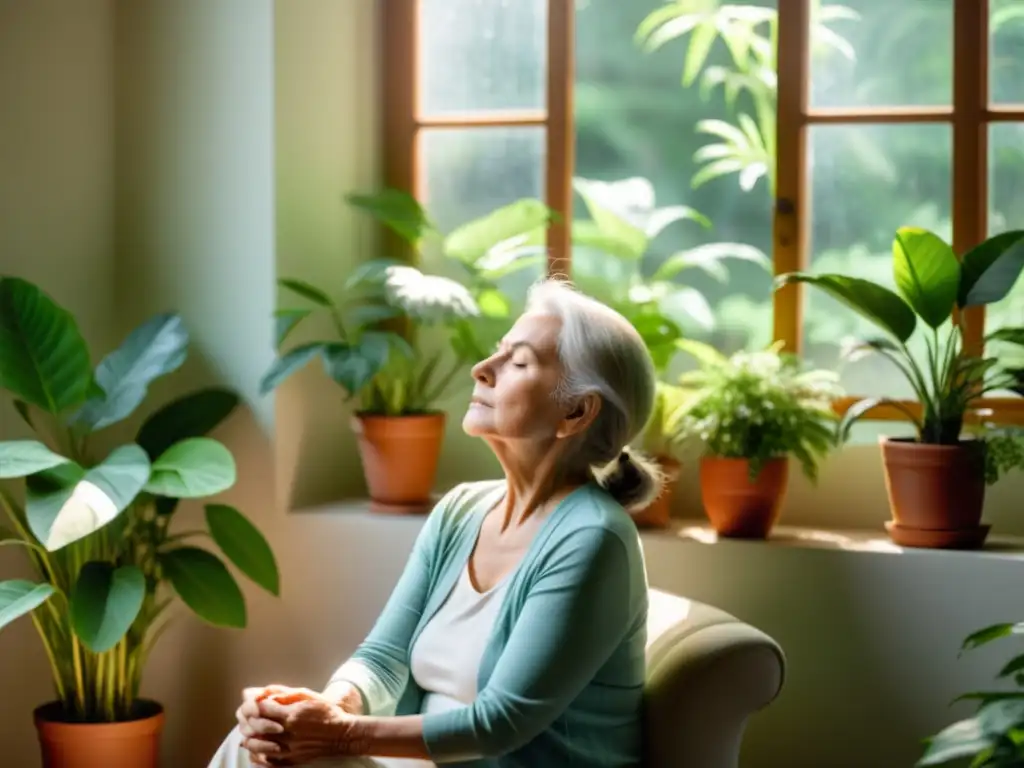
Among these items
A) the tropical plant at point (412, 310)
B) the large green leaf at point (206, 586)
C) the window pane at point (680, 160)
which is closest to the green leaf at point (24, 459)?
the large green leaf at point (206, 586)

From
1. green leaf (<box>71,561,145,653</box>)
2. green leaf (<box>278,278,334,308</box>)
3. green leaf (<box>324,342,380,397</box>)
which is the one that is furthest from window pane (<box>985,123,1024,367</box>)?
green leaf (<box>71,561,145,653</box>)

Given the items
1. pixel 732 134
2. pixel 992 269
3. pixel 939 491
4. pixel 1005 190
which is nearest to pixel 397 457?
pixel 732 134

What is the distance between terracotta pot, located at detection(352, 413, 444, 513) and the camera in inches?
128

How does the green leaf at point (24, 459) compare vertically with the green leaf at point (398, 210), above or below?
below

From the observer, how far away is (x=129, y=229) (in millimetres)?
3420

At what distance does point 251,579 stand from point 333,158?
101 centimetres

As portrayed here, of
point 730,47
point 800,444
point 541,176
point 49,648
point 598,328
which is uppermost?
point 730,47

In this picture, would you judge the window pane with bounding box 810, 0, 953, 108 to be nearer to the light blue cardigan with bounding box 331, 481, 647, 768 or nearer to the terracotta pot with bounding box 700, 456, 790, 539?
the terracotta pot with bounding box 700, 456, 790, 539

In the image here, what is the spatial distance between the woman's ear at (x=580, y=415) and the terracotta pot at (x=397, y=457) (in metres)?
0.96

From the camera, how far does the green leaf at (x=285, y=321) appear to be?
10.3ft

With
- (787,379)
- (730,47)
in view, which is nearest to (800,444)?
(787,379)

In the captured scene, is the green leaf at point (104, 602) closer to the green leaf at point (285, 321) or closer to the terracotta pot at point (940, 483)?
the green leaf at point (285, 321)

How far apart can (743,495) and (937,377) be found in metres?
0.45

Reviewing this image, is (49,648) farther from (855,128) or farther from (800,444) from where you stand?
(855,128)
